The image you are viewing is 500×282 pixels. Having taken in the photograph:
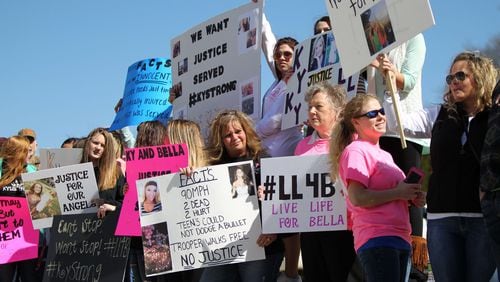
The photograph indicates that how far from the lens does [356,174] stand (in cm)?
478

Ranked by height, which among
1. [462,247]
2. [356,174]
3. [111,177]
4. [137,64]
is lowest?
[462,247]

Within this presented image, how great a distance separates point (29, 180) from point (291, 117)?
2956 millimetres

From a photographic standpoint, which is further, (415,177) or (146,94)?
(146,94)

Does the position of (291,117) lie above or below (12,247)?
above

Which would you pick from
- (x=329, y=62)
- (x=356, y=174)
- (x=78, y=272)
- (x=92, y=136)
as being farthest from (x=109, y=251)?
(x=356, y=174)

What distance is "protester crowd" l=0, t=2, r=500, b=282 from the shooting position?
4672 millimetres

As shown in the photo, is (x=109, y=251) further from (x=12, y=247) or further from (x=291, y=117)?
(x=291, y=117)

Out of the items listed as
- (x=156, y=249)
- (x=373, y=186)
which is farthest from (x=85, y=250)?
(x=373, y=186)

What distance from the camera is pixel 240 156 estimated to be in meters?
6.26

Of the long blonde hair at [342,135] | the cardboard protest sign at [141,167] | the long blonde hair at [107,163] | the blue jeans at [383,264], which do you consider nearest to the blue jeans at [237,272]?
the cardboard protest sign at [141,167]

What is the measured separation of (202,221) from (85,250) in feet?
6.14

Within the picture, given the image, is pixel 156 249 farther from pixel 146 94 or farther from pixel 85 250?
pixel 146 94

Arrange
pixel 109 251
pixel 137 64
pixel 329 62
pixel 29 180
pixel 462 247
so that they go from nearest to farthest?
pixel 462 247, pixel 329 62, pixel 109 251, pixel 29 180, pixel 137 64

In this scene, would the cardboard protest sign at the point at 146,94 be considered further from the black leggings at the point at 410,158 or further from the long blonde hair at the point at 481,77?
the long blonde hair at the point at 481,77
